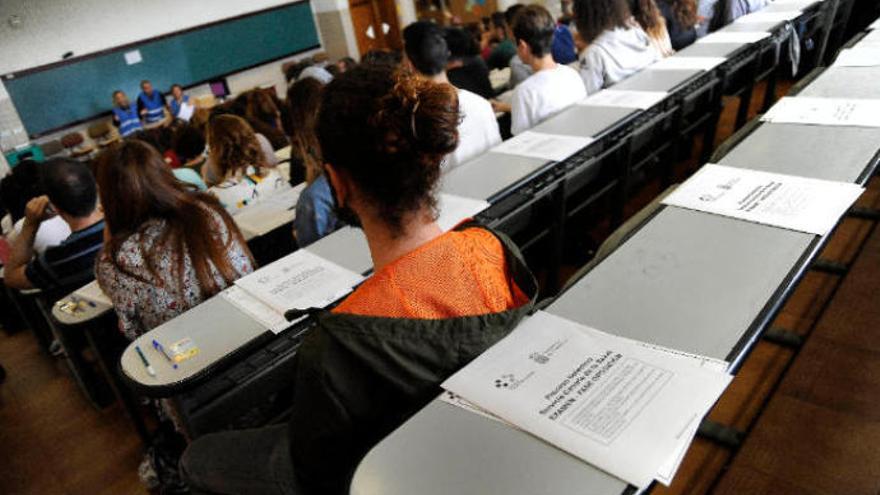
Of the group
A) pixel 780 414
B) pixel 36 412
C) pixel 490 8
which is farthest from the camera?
pixel 490 8

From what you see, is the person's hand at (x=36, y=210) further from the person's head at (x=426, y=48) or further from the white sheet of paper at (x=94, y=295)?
the person's head at (x=426, y=48)

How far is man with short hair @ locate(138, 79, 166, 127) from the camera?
8.30m

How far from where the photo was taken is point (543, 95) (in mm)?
2451

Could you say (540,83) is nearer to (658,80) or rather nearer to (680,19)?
(658,80)

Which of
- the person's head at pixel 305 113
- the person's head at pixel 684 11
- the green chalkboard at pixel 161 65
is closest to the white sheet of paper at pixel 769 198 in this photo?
the person's head at pixel 305 113

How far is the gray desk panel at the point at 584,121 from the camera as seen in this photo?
6.90 ft

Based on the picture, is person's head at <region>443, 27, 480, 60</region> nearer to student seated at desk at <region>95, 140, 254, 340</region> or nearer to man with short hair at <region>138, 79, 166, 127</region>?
student seated at desk at <region>95, 140, 254, 340</region>

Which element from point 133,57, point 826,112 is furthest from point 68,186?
point 133,57

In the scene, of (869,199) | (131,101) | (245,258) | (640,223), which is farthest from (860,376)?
(131,101)

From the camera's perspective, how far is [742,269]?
1080 millimetres

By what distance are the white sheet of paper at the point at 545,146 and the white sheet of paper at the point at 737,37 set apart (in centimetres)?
164

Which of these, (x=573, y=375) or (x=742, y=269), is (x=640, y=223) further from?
(x=573, y=375)

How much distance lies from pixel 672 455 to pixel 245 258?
151 cm

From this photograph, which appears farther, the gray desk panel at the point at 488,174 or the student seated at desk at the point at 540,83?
the student seated at desk at the point at 540,83
